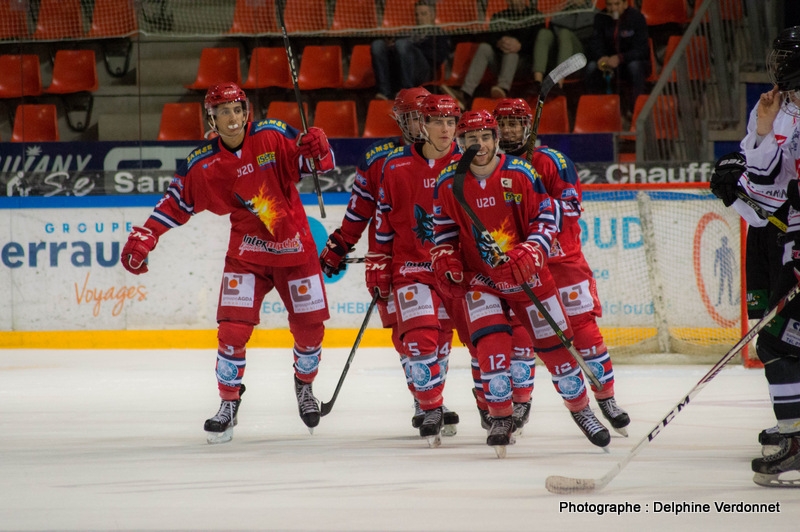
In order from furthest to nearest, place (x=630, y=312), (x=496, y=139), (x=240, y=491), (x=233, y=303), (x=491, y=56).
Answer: (x=491, y=56) → (x=630, y=312) → (x=233, y=303) → (x=496, y=139) → (x=240, y=491)

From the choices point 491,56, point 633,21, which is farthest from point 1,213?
point 633,21

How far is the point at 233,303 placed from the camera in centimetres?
450

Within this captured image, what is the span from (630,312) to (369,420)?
3.11m

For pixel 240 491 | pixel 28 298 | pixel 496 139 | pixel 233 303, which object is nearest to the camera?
pixel 240 491

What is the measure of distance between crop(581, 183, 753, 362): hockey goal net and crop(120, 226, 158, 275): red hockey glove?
12.3 ft

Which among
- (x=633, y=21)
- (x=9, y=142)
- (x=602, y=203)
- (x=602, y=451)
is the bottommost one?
(x=602, y=451)

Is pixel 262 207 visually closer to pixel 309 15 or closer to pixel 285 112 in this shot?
pixel 285 112

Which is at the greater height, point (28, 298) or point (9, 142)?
point (9, 142)

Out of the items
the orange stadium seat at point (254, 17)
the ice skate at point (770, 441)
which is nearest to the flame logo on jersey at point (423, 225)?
the ice skate at point (770, 441)

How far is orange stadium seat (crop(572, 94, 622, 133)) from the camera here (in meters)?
8.73

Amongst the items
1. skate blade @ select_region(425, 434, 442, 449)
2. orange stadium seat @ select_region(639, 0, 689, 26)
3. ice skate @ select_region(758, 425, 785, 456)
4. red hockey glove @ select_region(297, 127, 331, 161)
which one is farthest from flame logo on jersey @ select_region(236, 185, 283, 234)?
orange stadium seat @ select_region(639, 0, 689, 26)

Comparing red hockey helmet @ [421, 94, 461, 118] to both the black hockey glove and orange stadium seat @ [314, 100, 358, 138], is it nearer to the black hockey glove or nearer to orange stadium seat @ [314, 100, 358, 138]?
the black hockey glove

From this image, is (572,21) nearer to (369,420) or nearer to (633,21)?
(633,21)

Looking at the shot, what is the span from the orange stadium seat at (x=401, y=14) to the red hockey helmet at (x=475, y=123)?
483cm
